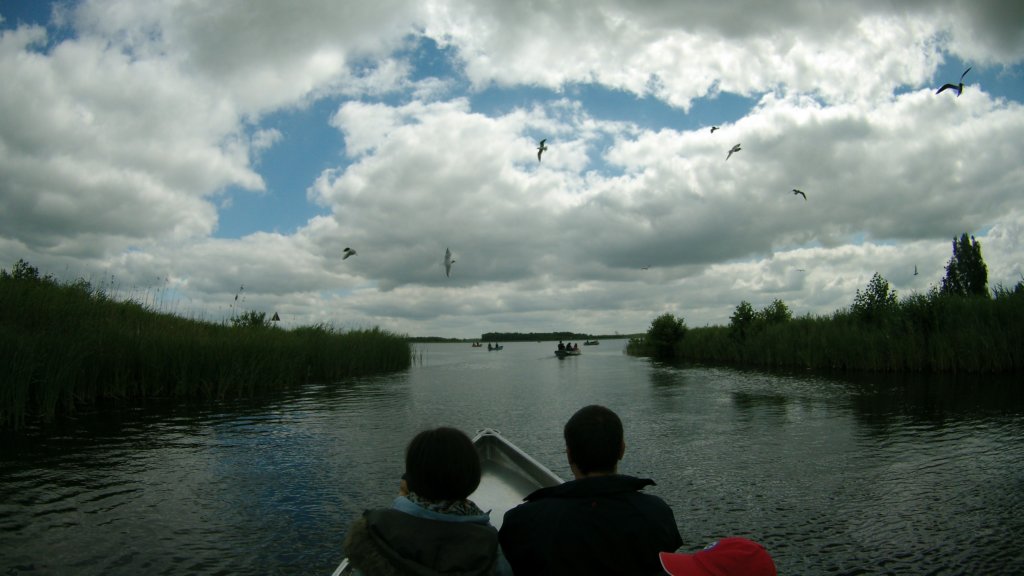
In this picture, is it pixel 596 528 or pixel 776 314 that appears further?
pixel 776 314

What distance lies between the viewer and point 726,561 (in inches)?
97.0

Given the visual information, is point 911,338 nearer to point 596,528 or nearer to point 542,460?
point 542,460

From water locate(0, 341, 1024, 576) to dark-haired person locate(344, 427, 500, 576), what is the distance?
334 centimetres

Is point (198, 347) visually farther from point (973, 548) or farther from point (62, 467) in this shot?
point (973, 548)

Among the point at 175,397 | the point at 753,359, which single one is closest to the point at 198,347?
the point at 175,397

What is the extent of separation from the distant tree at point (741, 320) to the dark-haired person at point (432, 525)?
39.2 meters

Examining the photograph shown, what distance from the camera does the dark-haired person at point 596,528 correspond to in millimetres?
2838

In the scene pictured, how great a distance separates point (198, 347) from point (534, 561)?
A: 17.8 meters

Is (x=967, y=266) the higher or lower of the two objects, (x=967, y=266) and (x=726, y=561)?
the higher

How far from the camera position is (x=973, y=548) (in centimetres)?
552

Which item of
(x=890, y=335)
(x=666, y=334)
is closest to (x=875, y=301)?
(x=890, y=335)

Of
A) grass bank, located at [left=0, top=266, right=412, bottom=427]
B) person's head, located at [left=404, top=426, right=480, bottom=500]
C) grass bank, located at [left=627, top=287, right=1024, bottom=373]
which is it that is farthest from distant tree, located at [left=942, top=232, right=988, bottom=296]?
person's head, located at [left=404, top=426, right=480, bottom=500]

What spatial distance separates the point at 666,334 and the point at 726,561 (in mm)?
48443

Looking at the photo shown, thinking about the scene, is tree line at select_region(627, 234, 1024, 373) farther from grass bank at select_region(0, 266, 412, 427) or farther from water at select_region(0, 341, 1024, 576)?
grass bank at select_region(0, 266, 412, 427)
